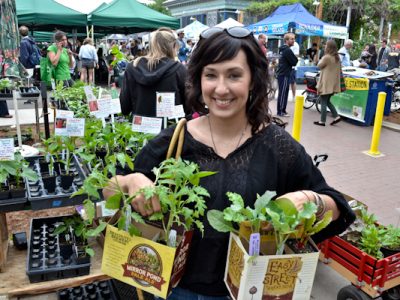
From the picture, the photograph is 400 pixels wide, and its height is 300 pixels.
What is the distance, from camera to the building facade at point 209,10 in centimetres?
3403

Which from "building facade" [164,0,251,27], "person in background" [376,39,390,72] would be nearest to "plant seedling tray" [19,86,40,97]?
"person in background" [376,39,390,72]

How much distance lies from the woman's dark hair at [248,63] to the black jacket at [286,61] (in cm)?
814

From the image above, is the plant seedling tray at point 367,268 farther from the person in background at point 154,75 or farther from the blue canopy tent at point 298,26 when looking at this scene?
the blue canopy tent at point 298,26

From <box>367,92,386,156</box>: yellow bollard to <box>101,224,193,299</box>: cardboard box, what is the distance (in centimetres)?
622

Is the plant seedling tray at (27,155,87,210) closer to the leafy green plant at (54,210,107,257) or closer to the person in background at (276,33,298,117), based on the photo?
the leafy green plant at (54,210,107,257)

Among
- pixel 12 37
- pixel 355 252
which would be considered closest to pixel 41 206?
pixel 355 252

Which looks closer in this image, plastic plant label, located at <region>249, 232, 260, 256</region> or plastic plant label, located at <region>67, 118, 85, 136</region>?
plastic plant label, located at <region>249, 232, 260, 256</region>

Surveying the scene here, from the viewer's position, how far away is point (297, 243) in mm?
1293

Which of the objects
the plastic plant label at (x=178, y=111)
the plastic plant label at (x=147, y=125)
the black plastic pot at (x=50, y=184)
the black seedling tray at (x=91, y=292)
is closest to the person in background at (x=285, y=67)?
the plastic plant label at (x=178, y=111)

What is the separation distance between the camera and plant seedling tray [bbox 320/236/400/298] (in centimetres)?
273

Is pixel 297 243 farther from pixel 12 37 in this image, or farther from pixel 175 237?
→ pixel 12 37

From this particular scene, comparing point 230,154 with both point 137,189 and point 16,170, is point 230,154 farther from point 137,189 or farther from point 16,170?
point 16,170

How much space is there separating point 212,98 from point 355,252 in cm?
197

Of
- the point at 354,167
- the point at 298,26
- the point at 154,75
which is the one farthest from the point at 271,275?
the point at 298,26
